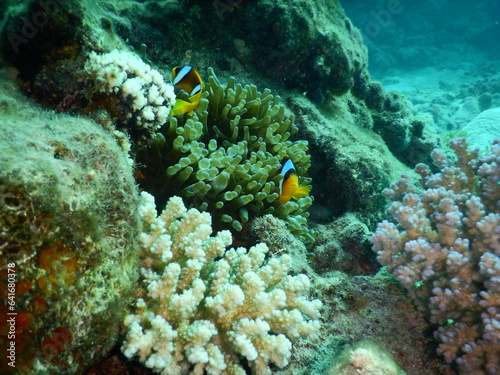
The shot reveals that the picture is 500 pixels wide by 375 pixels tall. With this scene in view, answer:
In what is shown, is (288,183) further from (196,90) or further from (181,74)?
(181,74)

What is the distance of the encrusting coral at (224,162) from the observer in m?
2.88

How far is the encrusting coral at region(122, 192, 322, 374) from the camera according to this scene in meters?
1.76

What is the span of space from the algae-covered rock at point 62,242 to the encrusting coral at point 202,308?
0.25 m

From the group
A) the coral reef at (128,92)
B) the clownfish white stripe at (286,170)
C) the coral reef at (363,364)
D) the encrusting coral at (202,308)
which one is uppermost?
the clownfish white stripe at (286,170)

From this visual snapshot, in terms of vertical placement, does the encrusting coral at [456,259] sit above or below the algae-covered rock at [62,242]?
above

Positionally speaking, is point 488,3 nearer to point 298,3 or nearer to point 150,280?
point 298,3

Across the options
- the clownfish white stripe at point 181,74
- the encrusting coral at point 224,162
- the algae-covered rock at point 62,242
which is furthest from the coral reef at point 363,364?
the clownfish white stripe at point 181,74

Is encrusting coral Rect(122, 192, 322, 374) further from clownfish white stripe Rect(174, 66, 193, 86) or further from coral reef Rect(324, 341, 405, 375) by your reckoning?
clownfish white stripe Rect(174, 66, 193, 86)

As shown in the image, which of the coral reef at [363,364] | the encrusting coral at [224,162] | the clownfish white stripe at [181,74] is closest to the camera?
the coral reef at [363,364]

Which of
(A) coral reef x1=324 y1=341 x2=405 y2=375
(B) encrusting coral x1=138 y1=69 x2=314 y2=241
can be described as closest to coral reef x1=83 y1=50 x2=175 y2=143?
(B) encrusting coral x1=138 y1=69 x2=314 y2=241

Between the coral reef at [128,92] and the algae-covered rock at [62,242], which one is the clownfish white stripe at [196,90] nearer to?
the coral reef at [128,92]

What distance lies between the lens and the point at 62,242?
128 centimetres

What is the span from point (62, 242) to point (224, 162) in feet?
5.95

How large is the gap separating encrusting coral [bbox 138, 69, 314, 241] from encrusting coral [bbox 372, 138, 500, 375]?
→ 1.11 m
